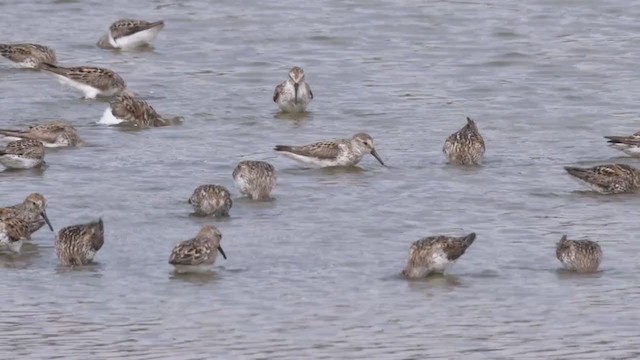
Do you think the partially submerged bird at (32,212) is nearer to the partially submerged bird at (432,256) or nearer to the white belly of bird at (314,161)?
the partially submerged bird at (432,256)

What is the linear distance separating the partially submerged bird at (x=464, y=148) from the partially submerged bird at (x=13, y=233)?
580cm

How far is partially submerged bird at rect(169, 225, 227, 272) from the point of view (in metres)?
16.2

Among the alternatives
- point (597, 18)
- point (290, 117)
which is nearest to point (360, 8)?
point (597, 18)

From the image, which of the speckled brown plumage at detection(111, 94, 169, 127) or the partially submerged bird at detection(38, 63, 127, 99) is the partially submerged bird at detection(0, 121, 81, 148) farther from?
the partially submerged bird at detection(38, 63, 127, 99)

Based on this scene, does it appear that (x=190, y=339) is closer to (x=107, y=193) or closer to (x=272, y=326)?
(x=272, y=326)

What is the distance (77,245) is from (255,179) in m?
3.18

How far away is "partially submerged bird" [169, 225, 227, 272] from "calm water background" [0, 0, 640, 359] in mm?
184

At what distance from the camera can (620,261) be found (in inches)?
667

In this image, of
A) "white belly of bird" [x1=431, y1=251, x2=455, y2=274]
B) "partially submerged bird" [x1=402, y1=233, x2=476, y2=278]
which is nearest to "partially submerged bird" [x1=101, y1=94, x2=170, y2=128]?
"partially submerged bird" [x1=402, y1=233, x2=476, y2=278]

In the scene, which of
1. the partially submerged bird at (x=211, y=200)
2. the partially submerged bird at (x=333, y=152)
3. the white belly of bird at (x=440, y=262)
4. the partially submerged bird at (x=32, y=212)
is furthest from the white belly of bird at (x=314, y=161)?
the white belly of bird at (x=440, y=262)

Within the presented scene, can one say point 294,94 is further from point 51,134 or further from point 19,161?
point 19,161

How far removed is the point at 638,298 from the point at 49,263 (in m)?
5.21

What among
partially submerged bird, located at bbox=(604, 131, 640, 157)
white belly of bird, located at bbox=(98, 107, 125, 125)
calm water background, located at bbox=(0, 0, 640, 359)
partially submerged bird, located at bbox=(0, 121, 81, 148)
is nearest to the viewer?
calm water background, located at bbox=(0, 0, 640, 359)

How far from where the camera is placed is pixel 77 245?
16.6m
